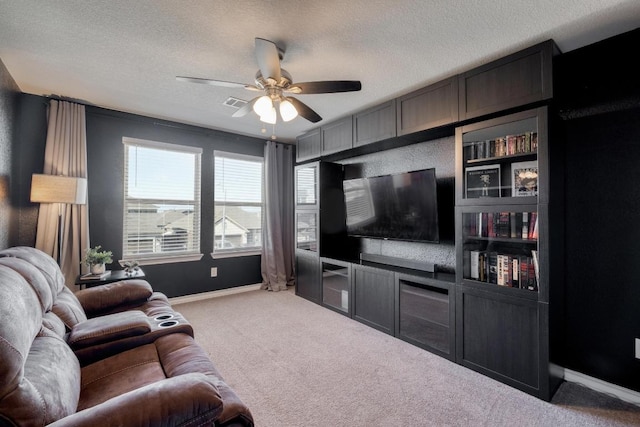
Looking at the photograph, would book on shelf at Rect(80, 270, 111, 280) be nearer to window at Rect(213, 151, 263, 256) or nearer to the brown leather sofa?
the brown leather sofa

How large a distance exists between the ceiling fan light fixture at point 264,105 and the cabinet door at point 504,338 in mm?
2186

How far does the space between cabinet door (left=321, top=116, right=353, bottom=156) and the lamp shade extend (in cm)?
280

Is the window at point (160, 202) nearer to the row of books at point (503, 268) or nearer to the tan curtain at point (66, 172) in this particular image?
the tan curtain at point (66, 172)

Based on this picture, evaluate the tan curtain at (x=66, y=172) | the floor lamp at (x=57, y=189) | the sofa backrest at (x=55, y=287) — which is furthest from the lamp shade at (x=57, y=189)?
the sofa backrest at (x=55, y=287)

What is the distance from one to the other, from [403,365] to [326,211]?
7.14 ft

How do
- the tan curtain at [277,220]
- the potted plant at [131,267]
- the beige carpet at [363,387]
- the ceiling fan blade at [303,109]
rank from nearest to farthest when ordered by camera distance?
the beige carpet at [363,387] < the ceiling fan blade at [303,109] < the potted plant at [131,267] < the tan curtain at [277,220]

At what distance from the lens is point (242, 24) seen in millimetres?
1935

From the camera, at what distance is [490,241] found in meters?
2.40

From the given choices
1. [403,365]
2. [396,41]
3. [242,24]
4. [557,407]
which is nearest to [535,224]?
[557,407]

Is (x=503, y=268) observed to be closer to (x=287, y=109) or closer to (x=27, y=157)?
(x=287, y=109)

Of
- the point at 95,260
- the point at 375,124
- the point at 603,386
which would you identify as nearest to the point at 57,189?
the point at 95,260

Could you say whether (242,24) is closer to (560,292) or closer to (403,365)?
(403,365)

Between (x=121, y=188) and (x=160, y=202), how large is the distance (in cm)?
47

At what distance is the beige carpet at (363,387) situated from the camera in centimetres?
183
